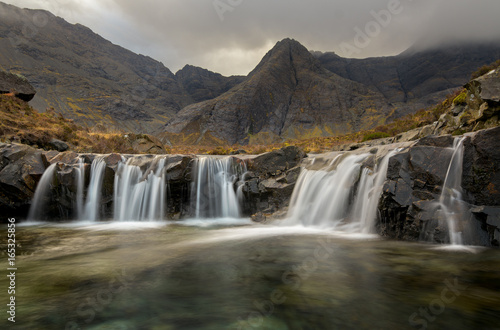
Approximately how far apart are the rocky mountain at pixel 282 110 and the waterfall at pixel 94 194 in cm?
11167

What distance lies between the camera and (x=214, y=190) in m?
15.1

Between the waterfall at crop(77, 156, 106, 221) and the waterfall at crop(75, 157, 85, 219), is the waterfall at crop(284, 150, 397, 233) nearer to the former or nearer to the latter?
the waterfall at crop(77, 156, 106, 221)

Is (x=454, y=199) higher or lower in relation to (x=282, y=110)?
lower

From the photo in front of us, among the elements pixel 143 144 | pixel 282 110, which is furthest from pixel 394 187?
pixel 282 110

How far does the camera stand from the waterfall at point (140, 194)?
46.7ft

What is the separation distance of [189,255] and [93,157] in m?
10.9

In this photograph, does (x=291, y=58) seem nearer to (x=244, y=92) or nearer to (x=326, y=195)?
(x=244, y=92)

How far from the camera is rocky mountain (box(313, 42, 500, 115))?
158625 millimetres

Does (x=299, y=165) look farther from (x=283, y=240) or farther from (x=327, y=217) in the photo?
(x=283, y=240)

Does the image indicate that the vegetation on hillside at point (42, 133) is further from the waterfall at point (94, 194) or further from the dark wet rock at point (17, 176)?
the waterfall at point (94, 194)

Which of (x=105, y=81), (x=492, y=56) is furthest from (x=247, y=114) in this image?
(x=492, y=56)

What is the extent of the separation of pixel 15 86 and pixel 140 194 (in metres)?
18.8

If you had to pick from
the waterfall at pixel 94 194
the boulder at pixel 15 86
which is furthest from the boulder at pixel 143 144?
the waterfall at pixel 94 194

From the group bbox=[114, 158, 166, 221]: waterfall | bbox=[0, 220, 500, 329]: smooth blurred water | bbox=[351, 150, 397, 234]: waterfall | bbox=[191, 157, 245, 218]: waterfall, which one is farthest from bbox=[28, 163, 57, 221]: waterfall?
bbox=[351, 150, 397, 234]: waterfall
